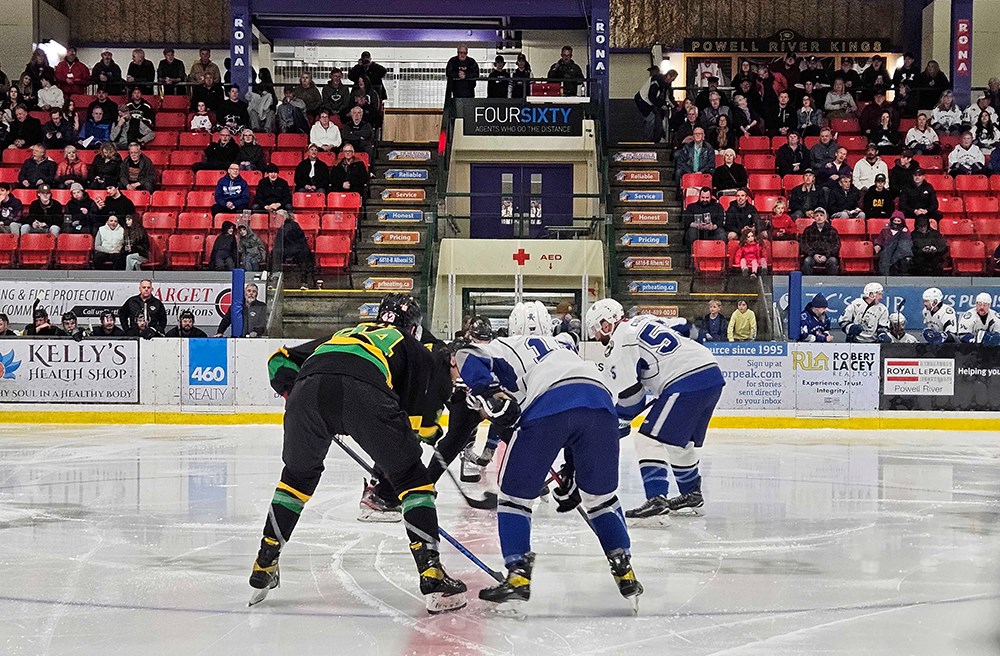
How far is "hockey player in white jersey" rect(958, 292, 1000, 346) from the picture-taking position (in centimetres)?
1205

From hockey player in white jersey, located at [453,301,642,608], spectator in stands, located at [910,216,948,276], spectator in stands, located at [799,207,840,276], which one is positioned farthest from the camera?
spectator in stands, located at [910,216,948,276]

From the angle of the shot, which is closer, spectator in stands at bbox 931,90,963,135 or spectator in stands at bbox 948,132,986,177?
spectator in stands at bbox 948,132,986,177

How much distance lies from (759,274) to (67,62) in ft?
37.6

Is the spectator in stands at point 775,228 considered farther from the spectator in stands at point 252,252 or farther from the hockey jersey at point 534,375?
the hockey jersey at point 534,375

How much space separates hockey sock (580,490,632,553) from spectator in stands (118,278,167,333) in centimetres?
851

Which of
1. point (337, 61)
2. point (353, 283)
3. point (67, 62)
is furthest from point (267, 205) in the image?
point (337, 61)

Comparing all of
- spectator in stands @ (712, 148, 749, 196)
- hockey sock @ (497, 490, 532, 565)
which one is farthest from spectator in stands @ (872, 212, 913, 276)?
hockey sock @ (497, 490, 532, 565)

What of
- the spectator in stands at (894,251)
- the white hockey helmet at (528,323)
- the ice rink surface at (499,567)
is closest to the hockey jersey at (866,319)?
the spectator in stands at (894,251)

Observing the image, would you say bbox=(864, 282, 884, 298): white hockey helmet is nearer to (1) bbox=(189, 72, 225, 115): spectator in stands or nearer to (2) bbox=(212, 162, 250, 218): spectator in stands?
(2) bbox=(212, 162, 250, 218): spectator in stands

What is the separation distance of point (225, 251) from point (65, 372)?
6.48ft

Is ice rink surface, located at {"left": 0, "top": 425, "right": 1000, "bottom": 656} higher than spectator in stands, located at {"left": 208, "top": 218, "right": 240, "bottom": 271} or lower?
lower

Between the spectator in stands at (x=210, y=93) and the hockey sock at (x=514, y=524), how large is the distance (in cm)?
1369

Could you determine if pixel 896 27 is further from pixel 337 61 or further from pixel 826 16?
pixel 337 61

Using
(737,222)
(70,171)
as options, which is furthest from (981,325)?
(70,171)
